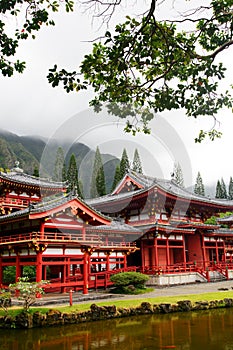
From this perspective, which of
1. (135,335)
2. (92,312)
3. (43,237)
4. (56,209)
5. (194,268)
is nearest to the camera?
(135,335)

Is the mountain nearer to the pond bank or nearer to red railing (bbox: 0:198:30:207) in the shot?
red railing (bbox: 0:198:30:207)

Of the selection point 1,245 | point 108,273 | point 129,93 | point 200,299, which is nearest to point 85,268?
point 108,273

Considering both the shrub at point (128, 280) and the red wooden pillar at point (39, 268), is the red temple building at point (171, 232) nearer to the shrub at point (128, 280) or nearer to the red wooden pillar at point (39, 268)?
the shrub at point (128, 280)

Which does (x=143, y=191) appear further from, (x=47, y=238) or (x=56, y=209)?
(x=47, y=238)

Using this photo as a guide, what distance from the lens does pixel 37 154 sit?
143625 millimetres

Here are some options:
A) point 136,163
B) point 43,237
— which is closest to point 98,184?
point 136,163

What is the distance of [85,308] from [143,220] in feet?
54.6

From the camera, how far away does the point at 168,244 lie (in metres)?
30.2

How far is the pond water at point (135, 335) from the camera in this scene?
10420 mm

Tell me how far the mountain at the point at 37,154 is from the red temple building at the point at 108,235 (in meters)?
41.4

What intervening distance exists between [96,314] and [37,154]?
133647mm

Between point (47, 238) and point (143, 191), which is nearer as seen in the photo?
point (47, 238)

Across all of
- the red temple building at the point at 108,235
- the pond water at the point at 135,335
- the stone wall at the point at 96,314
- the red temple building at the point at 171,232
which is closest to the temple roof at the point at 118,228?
the red temple building at the point at 108,235

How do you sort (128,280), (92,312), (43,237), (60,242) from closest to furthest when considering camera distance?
(92,312), (43,237), (60,242), (128,280)
